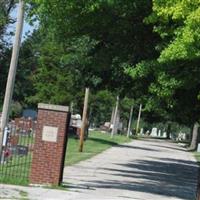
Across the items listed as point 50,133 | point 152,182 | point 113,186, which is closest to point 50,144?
point 50,133

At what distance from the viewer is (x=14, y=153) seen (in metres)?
22.2

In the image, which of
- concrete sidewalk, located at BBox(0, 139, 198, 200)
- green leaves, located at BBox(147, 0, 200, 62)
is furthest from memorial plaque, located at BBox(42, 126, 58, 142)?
green leaves, located at BBox(147, 0, 200, 62)

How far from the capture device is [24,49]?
233 feet

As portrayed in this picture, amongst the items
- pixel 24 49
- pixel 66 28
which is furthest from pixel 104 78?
pixel 24 49

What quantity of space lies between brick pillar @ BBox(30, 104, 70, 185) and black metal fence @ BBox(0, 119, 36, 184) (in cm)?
40

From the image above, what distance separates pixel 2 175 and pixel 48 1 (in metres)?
5.12

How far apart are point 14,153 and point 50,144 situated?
438cm

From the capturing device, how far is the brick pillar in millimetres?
18109

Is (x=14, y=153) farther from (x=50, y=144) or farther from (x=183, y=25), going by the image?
(x=183, y=25)

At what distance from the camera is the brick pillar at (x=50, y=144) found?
1811cm

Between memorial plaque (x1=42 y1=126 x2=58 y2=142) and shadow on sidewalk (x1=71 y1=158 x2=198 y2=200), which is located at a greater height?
memorial plaque (x1=42 y1=126 x2=58 y2=142)

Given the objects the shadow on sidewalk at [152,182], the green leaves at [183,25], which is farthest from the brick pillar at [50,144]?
the green leaves at [183,25]

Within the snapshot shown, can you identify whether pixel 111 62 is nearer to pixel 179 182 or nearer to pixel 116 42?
pixel 116 42

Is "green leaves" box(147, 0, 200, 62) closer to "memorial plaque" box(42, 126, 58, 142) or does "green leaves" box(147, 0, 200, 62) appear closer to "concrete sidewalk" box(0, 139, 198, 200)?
"memorial plaque" box(42, 126, 58, 142)
